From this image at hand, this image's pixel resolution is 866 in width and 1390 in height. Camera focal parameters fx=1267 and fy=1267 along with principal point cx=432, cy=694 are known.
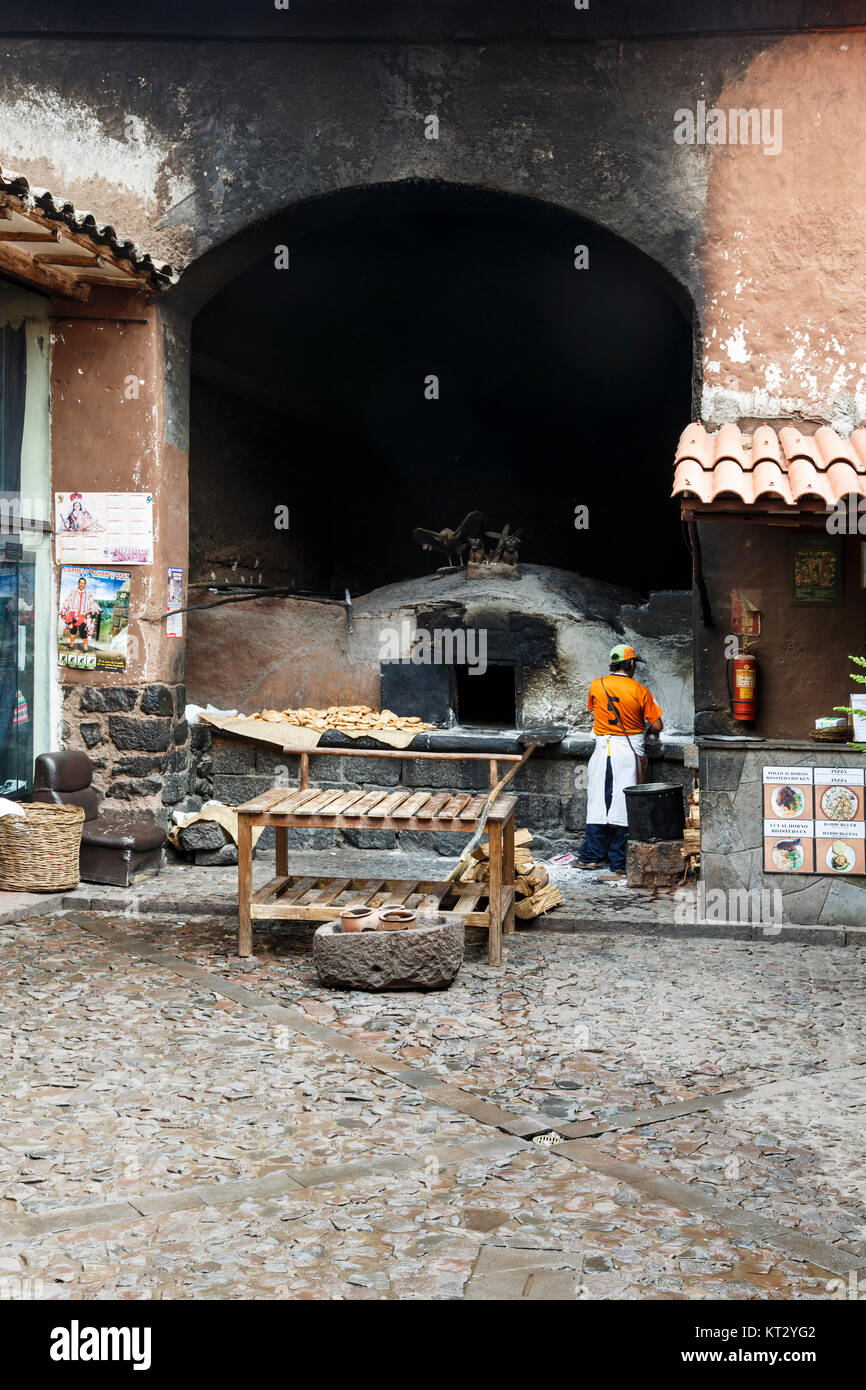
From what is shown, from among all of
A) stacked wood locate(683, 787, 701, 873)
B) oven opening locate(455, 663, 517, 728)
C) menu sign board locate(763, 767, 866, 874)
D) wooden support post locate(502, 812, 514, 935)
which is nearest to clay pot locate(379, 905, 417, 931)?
wooden support post locate(502, 812, 514, 935)

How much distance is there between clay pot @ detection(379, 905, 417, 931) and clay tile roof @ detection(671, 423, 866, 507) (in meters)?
2.74

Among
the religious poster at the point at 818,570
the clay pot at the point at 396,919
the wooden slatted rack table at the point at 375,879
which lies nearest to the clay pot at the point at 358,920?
the clay pot at the point at 396,919

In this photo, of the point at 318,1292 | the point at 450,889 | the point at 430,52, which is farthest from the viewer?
the point at 430,52

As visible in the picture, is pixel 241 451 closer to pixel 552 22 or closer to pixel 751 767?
pixel 552 22

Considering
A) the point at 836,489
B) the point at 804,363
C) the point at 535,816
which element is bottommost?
the point at 535,816

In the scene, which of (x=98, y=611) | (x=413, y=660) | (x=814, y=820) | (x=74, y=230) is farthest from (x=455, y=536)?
A: (x=814, y=820)

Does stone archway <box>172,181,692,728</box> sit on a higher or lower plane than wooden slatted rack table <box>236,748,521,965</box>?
higher

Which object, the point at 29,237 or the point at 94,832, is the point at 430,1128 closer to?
the point at 94,832

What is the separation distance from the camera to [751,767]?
764 centimetres

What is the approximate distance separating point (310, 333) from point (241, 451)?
1.71 m

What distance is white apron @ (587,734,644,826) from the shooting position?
30.2 feet

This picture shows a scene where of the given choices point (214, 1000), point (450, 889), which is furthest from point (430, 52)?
point (214, 1000)

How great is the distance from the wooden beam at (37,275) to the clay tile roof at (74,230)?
3.0 inches

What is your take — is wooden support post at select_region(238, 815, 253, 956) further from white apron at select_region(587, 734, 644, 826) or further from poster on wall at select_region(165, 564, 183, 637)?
white apron at select_region(587, 734, 644, 826)
